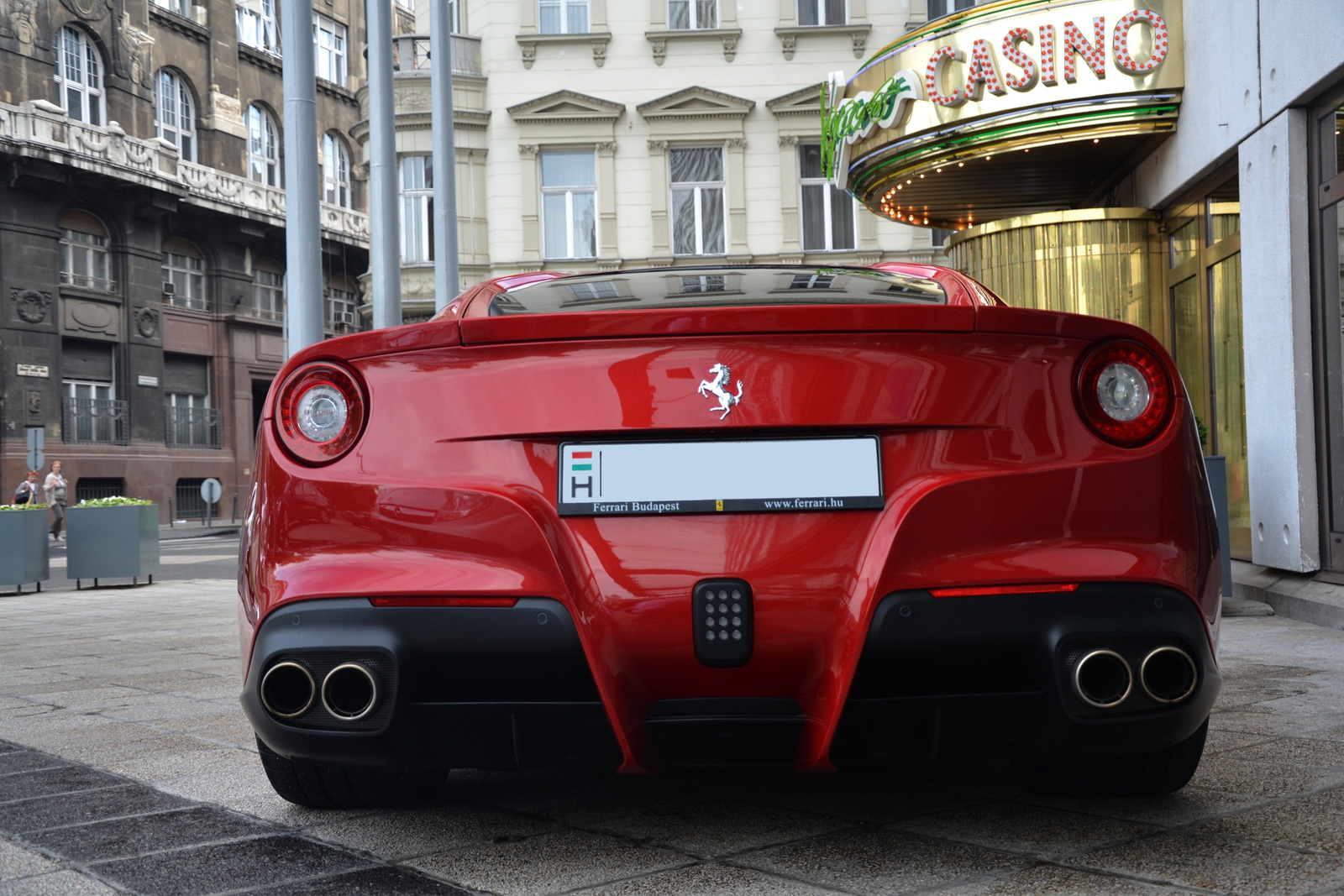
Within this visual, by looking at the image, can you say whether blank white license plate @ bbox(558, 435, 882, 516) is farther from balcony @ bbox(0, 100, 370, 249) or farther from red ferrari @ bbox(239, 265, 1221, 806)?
balcony @ bbox(0, 100, 370, 249)

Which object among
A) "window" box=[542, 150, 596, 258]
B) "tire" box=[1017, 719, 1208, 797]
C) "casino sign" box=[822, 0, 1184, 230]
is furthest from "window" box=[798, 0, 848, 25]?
"tire" box=[1017, 719, 1208, 797]

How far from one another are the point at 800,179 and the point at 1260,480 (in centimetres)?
1530

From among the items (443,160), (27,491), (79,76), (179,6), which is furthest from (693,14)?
(179,6)

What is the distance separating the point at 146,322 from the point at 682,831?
1397 inches

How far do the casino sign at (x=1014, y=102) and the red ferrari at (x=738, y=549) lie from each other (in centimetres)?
838

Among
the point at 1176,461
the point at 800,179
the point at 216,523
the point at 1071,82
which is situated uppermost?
the point at 800,179

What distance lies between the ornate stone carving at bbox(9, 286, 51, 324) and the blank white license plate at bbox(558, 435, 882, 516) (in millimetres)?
32988

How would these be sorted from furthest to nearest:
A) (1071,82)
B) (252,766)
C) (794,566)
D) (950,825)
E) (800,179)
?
(800,179) < (1071,82) < (252,766) < (950,825) < (794,566)

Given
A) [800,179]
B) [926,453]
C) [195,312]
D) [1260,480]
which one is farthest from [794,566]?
[195,312]

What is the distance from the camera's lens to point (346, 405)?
2537 millimetres

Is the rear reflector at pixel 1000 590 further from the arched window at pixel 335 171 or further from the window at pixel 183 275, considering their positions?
the arched window at pixel 335 171

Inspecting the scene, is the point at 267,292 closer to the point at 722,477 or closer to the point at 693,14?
the point at 693,14

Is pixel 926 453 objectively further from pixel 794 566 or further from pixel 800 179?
pixel 800 179

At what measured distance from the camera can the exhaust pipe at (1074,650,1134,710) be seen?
Result: 2.30 m
